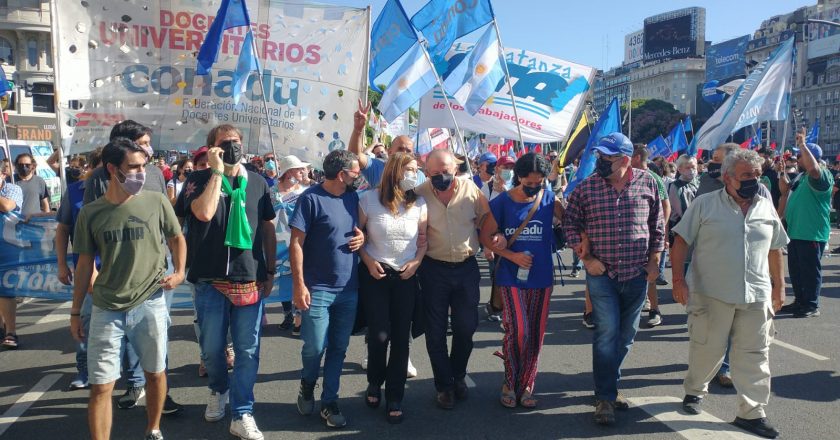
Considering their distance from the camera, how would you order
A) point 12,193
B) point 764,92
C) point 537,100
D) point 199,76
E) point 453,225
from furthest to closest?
point 764,92 < point 537,100 < point 12,193 < point 199,76 < point 453,225

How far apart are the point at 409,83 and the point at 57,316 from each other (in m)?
4.99

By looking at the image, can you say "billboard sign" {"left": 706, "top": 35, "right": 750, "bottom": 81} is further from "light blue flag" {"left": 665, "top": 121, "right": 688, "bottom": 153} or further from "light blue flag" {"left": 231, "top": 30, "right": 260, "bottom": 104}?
"light blue flag" {"left": 231, "top": 30, "right": 260, "bottom": 104}

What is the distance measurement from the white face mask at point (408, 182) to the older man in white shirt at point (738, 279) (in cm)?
185

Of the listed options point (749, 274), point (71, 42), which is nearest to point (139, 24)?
point (71, 42)

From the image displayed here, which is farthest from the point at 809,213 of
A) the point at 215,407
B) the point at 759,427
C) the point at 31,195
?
the point at 31,195

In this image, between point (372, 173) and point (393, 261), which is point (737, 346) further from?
point (372, 173)

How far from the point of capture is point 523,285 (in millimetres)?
4574

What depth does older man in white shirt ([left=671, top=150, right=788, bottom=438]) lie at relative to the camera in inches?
164

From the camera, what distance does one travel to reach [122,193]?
357cm

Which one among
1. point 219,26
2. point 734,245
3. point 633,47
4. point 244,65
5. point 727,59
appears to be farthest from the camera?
point 633,47

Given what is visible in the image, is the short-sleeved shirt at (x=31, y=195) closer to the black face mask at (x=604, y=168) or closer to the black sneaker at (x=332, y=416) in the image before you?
the black sneaker at (x=332, y=416)

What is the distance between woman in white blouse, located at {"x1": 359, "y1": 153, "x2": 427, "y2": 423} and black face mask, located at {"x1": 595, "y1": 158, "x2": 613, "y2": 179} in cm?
124

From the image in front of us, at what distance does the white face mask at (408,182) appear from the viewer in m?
4.33

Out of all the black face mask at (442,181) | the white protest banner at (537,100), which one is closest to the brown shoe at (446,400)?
the black face mask at (442,181)
